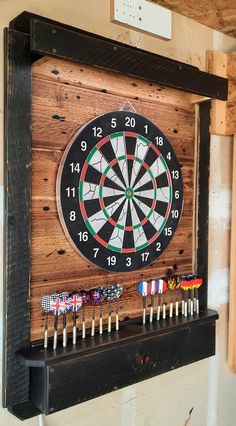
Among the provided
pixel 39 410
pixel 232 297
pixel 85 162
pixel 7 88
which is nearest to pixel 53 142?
pixel 85 162

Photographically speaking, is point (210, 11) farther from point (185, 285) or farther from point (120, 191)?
point (185, 285)

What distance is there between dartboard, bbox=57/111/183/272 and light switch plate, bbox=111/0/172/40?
43 centimetres

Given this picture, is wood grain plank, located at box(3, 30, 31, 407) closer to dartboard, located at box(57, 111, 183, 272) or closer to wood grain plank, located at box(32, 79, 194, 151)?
wood grain plank, located at box(32, 79, 194, 151)

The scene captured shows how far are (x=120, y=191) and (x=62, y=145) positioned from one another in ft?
1.11

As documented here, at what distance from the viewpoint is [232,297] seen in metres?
2.39

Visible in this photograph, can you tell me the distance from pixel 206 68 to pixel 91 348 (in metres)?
1.58

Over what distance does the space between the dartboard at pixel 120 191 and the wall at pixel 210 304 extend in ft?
1.03

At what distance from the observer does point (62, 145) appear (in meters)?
1.69

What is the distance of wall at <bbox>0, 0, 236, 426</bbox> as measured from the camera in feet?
5.64

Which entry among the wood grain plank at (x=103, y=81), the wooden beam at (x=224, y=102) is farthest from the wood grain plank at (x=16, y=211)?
the wooden beam at (x=224, y=102)

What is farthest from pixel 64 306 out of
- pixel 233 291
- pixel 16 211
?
pixel 233 291

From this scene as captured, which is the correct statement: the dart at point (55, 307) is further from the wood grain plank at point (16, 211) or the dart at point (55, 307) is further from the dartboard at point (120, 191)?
A: the dartboard at point (120, 191)

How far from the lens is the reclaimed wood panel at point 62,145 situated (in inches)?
63.6

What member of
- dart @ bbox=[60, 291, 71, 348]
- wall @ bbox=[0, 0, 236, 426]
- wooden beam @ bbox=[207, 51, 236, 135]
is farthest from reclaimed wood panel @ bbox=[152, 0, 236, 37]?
dart @ bbox=[60, 291, 71, 348]
